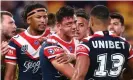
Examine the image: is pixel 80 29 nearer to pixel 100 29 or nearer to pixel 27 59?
pixel 27 59

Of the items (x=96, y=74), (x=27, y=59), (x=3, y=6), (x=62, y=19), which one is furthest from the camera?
(x=3, y=6)

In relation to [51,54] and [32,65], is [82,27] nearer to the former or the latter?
[32,65]

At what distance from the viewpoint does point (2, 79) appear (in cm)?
818

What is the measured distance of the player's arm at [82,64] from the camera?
6.30 metres

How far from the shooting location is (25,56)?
7.63 metres

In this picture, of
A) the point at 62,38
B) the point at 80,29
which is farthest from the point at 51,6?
the point at 62,38

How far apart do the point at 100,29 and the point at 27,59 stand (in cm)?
155

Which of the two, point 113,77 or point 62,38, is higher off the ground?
point 62,38

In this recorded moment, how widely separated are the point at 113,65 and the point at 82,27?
2.12 metres

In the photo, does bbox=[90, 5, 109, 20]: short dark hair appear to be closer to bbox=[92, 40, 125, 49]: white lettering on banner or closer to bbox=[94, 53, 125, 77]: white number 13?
bbox=[92, 40, 125, 49]: white lettering on banner

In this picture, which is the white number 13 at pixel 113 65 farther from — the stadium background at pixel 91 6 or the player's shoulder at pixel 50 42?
the stadium background at pixel 91 6

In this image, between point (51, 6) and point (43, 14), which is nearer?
point (43, 14)

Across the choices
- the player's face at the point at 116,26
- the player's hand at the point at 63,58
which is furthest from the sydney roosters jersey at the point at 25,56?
the player's face at the point at 116,26

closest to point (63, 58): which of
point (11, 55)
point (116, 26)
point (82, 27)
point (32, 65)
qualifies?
point (32, 65)
